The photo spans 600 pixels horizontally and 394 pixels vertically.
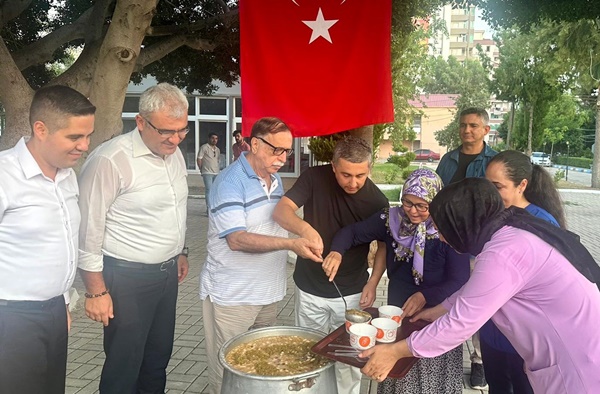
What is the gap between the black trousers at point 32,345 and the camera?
1966 millimetres

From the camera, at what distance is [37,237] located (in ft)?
6.64

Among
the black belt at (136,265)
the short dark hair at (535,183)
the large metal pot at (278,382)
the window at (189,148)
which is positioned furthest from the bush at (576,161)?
the large metal pot at (278,382)

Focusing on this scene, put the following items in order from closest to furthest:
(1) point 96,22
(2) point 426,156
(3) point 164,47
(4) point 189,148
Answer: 1. (1) point 96,22
2. (3) point 164,47
3. (4) point 189,148
4. (2) point 426,156

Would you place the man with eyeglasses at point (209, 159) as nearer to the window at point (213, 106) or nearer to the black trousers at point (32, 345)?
the black trousers at point (32, 345)

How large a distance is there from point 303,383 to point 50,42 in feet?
18.4

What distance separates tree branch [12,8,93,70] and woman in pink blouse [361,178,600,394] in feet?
17.7

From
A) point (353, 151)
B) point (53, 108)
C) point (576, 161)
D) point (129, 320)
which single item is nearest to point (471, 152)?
point (353, 151)

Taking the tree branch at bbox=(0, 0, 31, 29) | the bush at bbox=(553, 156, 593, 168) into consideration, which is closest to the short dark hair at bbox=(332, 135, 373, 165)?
the tree branch at bbox=(0, 0, 31, 29)

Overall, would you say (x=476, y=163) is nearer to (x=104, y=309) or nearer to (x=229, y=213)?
(x=229, y=213)

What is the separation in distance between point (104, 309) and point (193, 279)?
413 centimetres

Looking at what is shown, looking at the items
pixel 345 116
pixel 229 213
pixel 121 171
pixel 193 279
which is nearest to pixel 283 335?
pixel 229 213

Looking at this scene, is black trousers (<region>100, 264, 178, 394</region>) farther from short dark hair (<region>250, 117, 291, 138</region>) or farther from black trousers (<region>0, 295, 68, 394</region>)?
short dark hair (<region>250, 117, 291, 138</region>)

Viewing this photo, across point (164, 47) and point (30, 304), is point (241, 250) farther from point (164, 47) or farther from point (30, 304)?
point (164, 47)

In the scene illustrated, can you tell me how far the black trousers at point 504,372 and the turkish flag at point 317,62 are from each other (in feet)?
7.11
